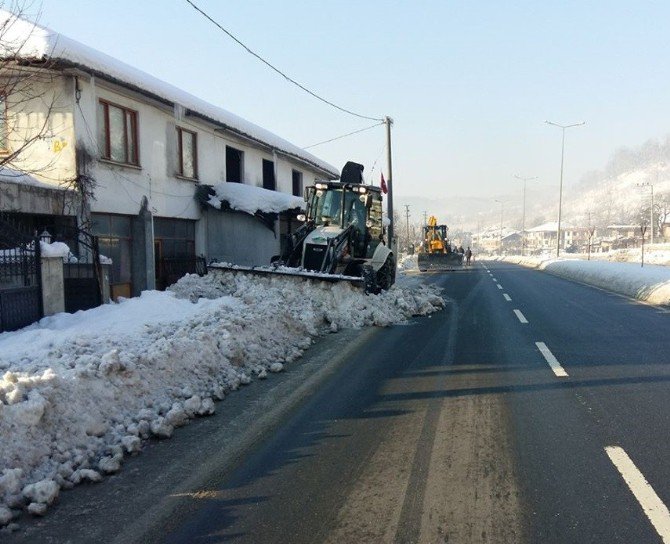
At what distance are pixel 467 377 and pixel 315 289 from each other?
5547 millimetres

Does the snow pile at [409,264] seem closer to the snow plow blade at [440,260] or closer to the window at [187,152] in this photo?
the snow plow blade at [440,260]

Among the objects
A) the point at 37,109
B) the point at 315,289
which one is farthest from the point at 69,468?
the point at 37,109

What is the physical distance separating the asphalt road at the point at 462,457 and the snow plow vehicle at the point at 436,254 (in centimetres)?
2768

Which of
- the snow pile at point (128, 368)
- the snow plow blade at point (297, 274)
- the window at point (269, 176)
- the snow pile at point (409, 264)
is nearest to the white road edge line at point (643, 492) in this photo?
the snow pile at point (128, 368)

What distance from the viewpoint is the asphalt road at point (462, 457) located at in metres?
3.40

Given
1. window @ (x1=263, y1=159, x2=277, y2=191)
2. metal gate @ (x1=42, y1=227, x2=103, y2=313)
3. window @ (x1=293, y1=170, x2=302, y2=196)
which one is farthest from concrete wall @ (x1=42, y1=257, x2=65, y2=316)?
window @ (x1=293, y1=170, x2=302, y2=196)

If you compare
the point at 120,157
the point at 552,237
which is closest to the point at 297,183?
the point at 120,157

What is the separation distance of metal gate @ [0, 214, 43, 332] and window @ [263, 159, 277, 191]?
1653 cm

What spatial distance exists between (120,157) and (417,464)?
13.2 m

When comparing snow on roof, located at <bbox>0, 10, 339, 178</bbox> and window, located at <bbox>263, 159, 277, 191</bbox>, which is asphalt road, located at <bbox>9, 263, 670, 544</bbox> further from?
window, located at <bbox>263, 159, 277, 191</bbox>

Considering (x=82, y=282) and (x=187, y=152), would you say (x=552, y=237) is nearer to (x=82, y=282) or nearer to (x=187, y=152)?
(x=187, y=152)

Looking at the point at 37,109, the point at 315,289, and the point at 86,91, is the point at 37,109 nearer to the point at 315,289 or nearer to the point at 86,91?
the point at 86,91

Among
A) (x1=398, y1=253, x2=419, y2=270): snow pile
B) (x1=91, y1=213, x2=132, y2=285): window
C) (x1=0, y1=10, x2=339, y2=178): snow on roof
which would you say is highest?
(x1=0, y1=10, x2=339, y2=178): snow on roof

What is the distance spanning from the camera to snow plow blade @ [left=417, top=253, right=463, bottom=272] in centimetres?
3591
